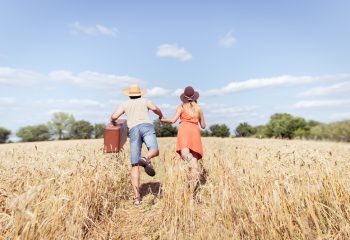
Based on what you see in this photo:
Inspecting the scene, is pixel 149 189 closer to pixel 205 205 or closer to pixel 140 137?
pixel 140 137

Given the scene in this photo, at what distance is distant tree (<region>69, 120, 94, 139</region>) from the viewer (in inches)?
2020

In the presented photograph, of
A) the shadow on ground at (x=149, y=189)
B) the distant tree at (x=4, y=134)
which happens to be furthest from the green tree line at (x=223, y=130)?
the shadow on ground at (x=149, y=189)

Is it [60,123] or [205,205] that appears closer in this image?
[205,205]

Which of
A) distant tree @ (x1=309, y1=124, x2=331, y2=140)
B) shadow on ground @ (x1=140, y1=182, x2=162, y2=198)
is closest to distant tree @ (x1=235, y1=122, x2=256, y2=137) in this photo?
distant tree @ (x1=309, y1=124, x2=331, y2=140)

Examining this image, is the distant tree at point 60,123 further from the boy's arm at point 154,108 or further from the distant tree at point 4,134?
the boy's arm at point 154,108

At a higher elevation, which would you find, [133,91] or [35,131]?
[35,131]

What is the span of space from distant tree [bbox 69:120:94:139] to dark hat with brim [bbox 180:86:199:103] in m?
45.0

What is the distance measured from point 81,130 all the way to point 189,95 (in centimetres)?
4929

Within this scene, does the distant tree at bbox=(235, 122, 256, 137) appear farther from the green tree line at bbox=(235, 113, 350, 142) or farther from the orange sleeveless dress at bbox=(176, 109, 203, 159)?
the orange sleeveless dress at bbox=(176, 109, 203, 159)

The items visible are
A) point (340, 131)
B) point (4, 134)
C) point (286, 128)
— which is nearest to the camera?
point (340, 131)

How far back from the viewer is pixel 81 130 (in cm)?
5406

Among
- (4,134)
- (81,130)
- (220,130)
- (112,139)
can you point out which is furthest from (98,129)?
(112,139)

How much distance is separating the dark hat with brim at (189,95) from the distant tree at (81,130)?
44996 mm

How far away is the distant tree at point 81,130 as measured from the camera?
168 feet
